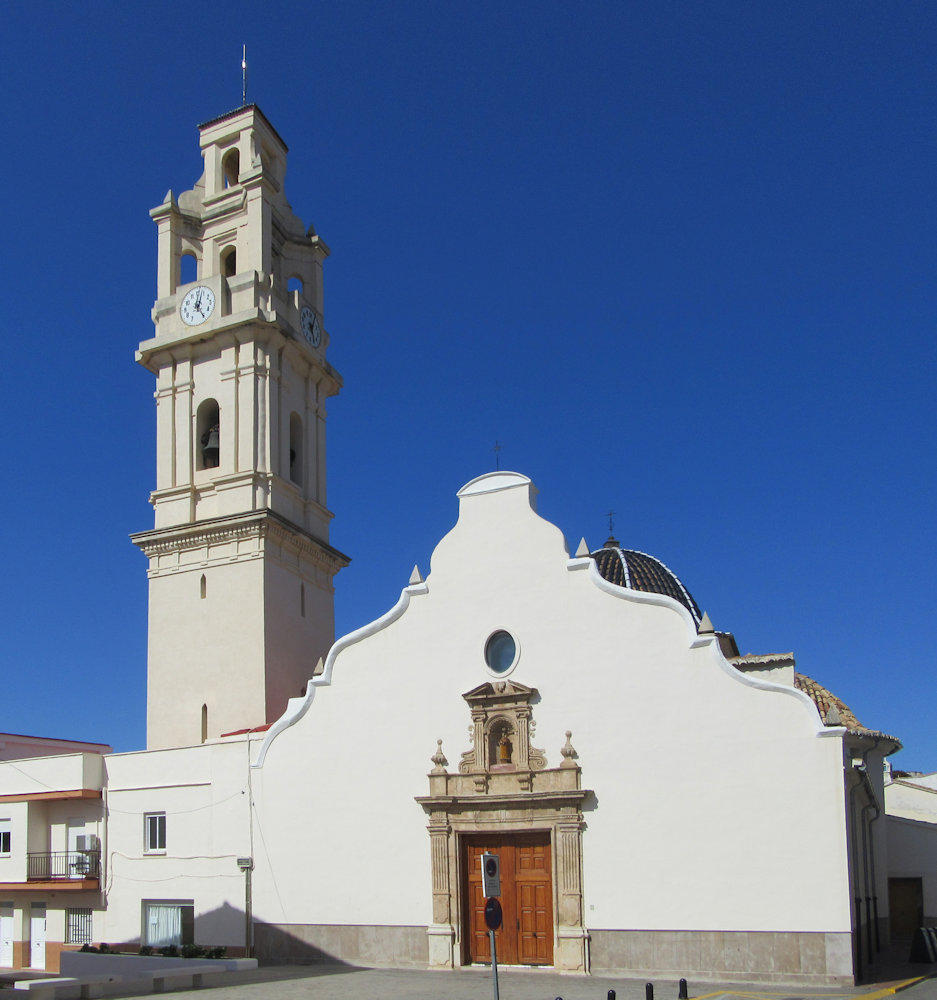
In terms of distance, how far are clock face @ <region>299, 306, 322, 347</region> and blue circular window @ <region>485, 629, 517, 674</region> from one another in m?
17.1

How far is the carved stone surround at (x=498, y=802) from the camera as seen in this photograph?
76.3 feet

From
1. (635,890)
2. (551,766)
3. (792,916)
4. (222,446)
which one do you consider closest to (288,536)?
(222,446)

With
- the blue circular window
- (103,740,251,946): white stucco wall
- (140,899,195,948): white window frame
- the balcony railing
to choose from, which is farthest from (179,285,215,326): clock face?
(140,899,195,948): white window frame

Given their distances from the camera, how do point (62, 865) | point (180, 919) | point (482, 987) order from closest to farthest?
point (482, 987)
point (180, 919)
point (62, 865)

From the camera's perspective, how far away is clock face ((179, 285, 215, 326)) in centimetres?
3709

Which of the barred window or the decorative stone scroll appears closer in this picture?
the decorative stone scroll

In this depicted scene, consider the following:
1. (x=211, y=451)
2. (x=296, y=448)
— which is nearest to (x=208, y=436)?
(x=211, y=451)

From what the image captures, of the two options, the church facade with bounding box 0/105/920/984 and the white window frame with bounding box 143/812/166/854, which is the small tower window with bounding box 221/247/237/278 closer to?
the church facade with bounding box 0/105/920/984

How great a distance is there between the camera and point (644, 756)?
901 inches

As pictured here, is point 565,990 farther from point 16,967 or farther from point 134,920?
point 16,967

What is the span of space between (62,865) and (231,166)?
76.4 ft

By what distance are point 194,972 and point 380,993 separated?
438 cm

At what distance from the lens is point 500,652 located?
82.2 ft

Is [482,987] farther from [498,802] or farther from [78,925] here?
[78,925]
